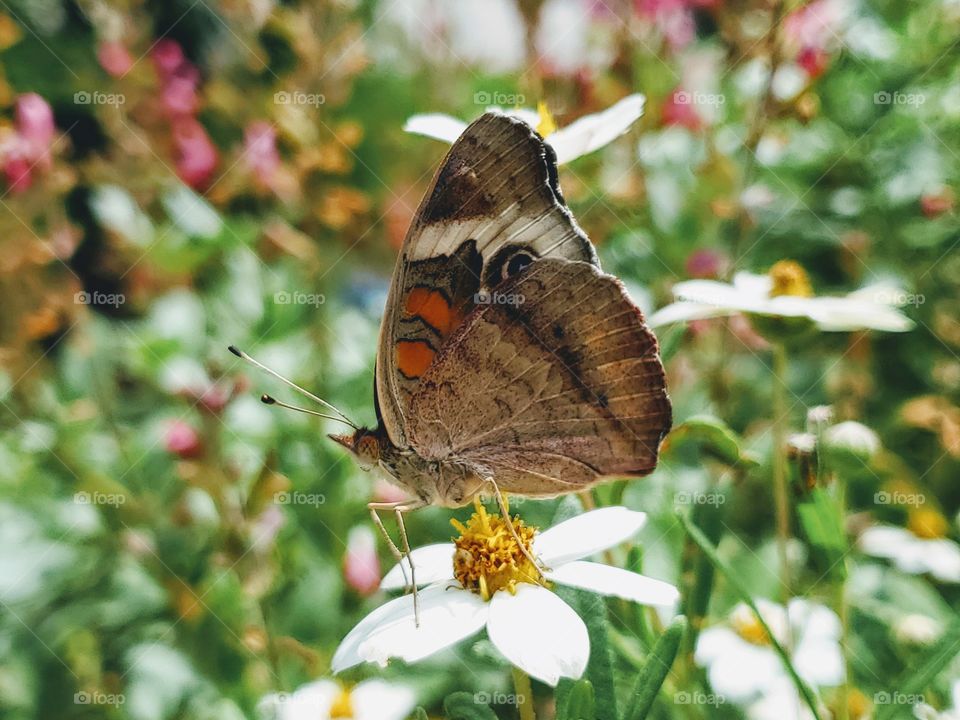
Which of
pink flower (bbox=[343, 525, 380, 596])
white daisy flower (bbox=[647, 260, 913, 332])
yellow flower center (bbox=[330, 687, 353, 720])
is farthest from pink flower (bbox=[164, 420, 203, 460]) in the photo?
white daisy flower (bbox=[647, 260, 913, 332])

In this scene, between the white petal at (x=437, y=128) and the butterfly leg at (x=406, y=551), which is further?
the white petal at (x=437, y=128)

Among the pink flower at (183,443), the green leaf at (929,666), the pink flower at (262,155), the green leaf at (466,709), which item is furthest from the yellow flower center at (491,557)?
the pink flower at (262,155)

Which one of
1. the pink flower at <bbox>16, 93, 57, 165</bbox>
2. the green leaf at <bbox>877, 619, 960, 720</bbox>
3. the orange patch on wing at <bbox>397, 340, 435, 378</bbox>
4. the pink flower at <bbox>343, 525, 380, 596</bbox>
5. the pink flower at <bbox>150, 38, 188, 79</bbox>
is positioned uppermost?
the pink flower at <bbox>150, 38, 188, 79</bbox>

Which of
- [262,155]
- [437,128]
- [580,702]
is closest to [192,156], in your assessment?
[262,155]

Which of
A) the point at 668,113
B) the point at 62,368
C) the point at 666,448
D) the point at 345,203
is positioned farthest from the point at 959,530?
the point at 62,368

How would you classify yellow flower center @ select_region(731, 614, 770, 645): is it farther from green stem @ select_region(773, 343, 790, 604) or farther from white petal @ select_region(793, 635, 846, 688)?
green stem @ select_region(773, 343, 790, 604)

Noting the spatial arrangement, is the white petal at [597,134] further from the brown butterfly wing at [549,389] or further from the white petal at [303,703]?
the white petal at [303,703]

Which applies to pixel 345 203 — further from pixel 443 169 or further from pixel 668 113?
pixel 443 169
